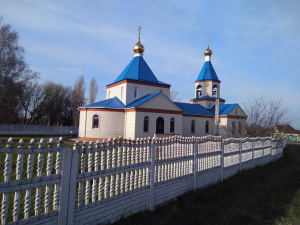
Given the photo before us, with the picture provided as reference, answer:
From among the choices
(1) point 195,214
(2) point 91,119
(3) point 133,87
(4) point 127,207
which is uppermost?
(3) point 133,87

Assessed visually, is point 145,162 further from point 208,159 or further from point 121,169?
point 208,159

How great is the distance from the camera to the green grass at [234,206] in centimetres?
443

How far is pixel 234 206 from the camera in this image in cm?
537

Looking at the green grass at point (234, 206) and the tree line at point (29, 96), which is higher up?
the tree line at point (29, 96)

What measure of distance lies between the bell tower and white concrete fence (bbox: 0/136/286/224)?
1757 cm

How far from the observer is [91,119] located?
17.6 m

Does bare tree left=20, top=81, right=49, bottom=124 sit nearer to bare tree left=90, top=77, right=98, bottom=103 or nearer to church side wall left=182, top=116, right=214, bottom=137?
bare tree left=90, top=77, right=98, bottom=103

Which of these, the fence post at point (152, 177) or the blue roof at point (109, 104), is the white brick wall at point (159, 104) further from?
the fence post at point (152, 177)

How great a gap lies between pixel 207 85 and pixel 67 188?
80.1 feet

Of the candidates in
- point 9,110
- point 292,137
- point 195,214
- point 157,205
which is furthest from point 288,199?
point 292,137

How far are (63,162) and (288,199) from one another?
614 cm

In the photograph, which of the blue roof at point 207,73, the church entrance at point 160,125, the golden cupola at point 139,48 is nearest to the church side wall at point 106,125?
the church entrance at point 160,125

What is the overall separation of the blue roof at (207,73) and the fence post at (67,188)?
24331 millimetres

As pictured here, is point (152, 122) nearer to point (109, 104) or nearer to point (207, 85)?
point (109, 104)
